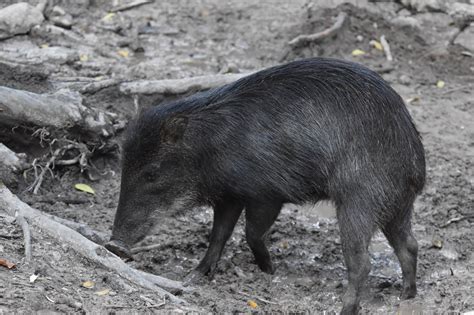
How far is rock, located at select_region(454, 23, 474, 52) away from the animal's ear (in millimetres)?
4501

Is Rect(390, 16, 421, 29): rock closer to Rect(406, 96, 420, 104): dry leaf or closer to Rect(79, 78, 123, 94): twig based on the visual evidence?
Rect(406, 96, 420, 104): dry leaf

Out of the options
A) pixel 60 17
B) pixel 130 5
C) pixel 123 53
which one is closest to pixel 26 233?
pixel 123 53

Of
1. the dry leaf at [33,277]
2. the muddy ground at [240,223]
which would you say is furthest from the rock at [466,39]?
the dry leaf at [33,277]

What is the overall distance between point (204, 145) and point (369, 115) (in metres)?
0.97

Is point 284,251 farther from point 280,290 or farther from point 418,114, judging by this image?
point 418,114

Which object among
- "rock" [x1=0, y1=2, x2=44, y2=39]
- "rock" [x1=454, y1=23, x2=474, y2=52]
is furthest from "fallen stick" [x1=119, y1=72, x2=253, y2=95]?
"rock" [x1=454, y1=23, x2=474, y2=52]

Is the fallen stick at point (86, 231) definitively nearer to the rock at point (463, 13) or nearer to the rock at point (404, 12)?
the rock at point (463, 13)

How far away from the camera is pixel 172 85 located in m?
7.01

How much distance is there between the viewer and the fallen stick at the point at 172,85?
696cm

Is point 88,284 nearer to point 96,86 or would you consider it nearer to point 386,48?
point 96,86

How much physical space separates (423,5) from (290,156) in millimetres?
4935

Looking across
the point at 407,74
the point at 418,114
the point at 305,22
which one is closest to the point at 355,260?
the point at 418,114

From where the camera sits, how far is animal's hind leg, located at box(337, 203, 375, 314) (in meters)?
4.96

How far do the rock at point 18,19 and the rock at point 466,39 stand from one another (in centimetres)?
407
